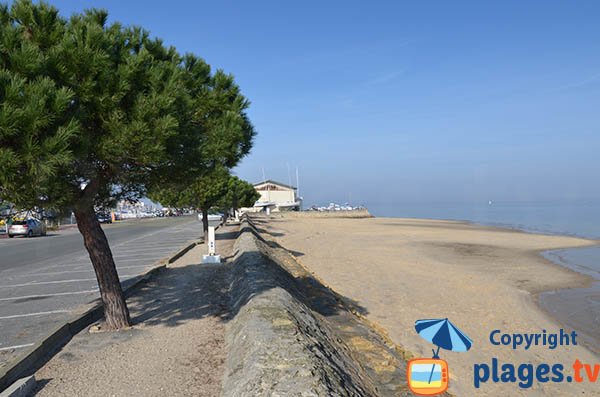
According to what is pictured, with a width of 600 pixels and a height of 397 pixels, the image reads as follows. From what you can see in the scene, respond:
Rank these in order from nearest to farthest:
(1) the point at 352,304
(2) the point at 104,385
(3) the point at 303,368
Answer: (3) the point at 303,368 → (2) the point at 104,385 → (1) the point at 352,304

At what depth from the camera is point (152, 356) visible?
244 inches

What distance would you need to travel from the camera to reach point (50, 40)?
5.75 m

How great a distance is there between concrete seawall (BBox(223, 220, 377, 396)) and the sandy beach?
2771 millimetres

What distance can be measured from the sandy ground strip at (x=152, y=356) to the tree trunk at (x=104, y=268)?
258 millimetres

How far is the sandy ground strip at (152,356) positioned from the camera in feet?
17.1

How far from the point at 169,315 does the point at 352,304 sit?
223 inches

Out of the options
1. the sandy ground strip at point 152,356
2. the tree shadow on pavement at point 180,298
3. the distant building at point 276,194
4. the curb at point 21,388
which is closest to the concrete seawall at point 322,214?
the distant building at point 276,194

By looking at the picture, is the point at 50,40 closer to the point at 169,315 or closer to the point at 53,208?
the point at 53,208

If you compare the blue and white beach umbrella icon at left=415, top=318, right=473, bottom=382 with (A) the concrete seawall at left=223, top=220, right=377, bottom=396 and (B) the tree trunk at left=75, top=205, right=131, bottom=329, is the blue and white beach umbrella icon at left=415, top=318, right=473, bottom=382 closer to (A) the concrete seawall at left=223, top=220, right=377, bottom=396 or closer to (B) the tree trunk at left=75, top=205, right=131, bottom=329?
(A) the concrete seawall at left=223, top=220, right=377, bottom=396

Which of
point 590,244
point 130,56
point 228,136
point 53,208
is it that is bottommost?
point 590,244

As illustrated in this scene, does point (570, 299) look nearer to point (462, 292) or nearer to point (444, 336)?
point (462, 292)

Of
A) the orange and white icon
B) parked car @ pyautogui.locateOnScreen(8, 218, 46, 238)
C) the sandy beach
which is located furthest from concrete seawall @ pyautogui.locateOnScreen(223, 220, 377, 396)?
parked car @ pyautogui.locateOnScreen(8, 218, 46, 238)

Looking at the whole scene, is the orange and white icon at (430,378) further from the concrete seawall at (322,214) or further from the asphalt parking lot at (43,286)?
the concrete seawall at (322,214)

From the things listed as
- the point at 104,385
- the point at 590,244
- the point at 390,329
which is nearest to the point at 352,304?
the point at 390,329
